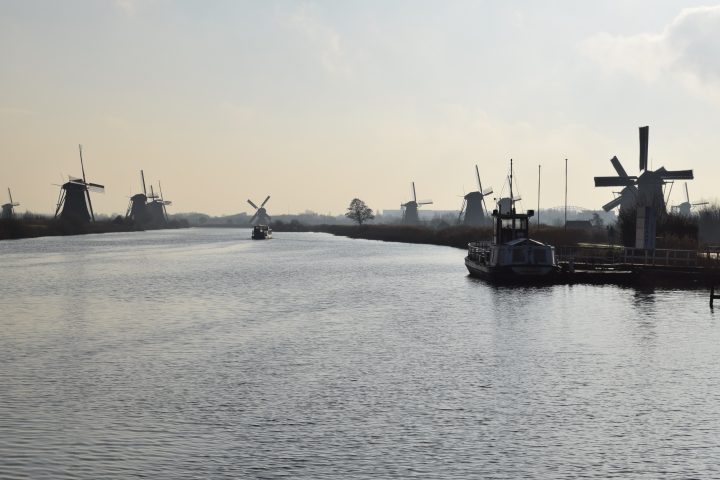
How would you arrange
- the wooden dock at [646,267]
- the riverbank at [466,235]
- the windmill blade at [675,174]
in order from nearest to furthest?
the wooden dock at [646,267] < the riverbank at [466,235] < the windmill blade at [675,174]

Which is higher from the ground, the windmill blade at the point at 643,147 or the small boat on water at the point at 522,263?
the windmill blade at the point at 643,147

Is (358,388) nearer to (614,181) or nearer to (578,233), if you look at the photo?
(578,233)

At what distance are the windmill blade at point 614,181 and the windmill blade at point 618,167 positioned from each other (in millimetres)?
1741

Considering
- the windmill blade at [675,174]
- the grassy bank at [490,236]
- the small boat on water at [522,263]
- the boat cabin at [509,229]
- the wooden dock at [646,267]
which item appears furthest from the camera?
the windmill blade at [675,174]

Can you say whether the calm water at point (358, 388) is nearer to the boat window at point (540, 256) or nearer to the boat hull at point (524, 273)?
the boat hull at point (524, 273)

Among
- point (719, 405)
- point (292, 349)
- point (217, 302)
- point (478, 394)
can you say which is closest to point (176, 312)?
point (217, 302)

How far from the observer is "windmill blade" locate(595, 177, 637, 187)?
13688cm

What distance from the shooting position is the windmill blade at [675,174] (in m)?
130

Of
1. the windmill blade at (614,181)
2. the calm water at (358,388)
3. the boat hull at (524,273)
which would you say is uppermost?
the windmill blade at (614,181)

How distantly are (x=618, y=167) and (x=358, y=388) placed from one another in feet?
391

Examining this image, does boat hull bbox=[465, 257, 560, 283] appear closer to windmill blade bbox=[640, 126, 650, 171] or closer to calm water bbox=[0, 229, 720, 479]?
calm water bbox=[0, 229, 720, 479]


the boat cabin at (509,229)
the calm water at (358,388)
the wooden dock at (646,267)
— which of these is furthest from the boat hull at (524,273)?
the calm water at (358,388)

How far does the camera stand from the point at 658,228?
294 feet

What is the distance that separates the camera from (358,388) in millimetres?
29312
